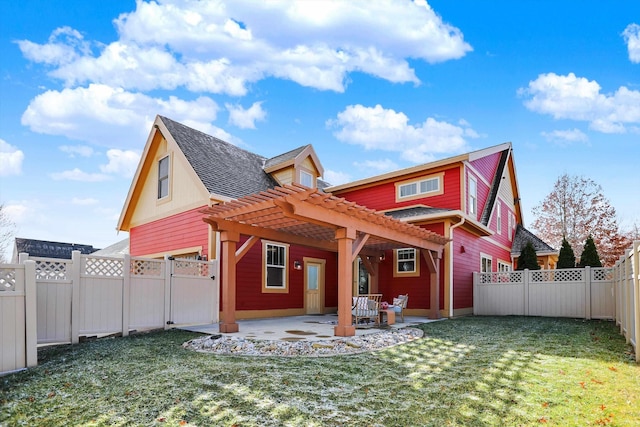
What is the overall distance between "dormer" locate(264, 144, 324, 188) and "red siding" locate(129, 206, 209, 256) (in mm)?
3559

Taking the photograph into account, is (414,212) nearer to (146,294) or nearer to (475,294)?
(475,294)

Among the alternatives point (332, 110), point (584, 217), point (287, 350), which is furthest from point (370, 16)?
point (584, 217)

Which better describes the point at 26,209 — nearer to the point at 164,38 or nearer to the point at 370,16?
the point at 164,38

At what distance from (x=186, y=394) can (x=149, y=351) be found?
259 centimetres

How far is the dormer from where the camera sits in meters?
13.7

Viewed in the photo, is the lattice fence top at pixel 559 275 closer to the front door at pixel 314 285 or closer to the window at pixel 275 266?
the front door at pixel 314 285

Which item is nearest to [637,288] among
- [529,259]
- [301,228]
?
[301,228]

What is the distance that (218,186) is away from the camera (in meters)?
11.0

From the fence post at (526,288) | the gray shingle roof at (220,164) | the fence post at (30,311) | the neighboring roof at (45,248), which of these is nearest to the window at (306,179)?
the gray shingle roof at (220,164)

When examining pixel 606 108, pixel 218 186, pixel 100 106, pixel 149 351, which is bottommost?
pixel 149 351

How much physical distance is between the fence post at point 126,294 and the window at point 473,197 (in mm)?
10136

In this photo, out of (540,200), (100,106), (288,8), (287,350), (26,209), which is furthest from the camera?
(540,200)

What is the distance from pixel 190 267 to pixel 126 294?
178 centimetres

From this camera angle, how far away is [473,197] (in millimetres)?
13531
